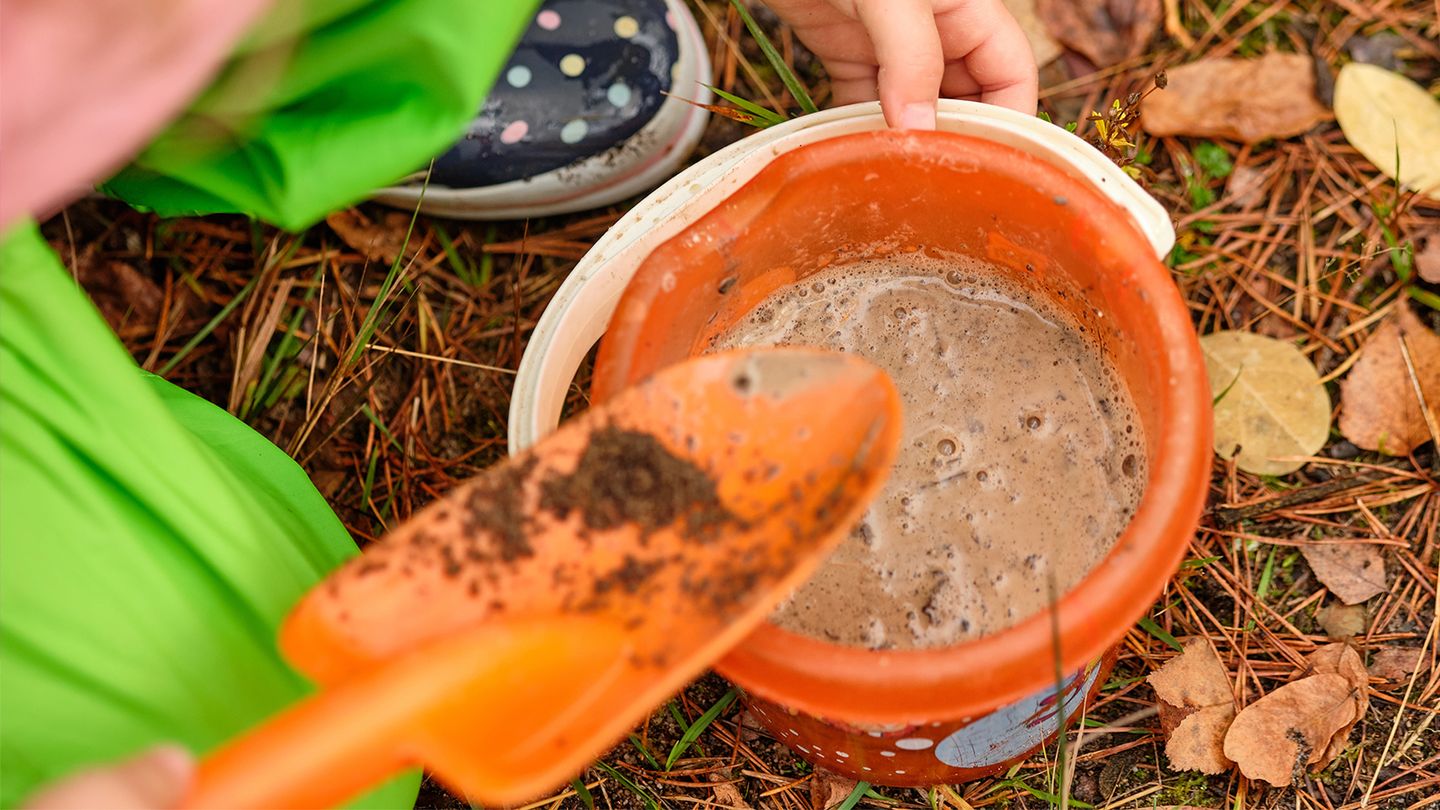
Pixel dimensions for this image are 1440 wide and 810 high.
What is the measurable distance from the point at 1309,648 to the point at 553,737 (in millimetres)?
1017

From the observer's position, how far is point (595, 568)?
0.97m

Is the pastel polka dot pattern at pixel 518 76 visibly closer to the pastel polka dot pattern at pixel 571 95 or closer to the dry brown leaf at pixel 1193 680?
the pastel polka dot pattern at pixel 571 95

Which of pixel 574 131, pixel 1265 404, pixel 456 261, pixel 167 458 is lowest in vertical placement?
pixel 1265 404

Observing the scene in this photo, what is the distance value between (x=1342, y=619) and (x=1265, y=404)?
0.29 m

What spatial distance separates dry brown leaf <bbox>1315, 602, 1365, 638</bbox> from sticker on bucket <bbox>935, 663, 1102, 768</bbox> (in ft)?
1.27

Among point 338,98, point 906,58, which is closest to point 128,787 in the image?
point 338,98

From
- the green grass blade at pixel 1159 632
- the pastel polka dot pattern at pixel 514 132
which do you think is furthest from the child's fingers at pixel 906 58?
the green grass blade at pixel 1159 632

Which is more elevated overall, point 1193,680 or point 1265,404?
point 1265,404

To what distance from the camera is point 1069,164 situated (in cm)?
113

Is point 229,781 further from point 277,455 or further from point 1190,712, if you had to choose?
point 1190,712

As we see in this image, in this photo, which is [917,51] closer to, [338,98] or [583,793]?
[338,98]

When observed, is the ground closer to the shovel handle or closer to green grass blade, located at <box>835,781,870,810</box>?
green grass blade, located at <box>835,781,870,810</box>

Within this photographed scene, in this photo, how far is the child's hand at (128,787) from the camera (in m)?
0.79

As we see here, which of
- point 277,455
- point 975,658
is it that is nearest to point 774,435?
point 975,658
